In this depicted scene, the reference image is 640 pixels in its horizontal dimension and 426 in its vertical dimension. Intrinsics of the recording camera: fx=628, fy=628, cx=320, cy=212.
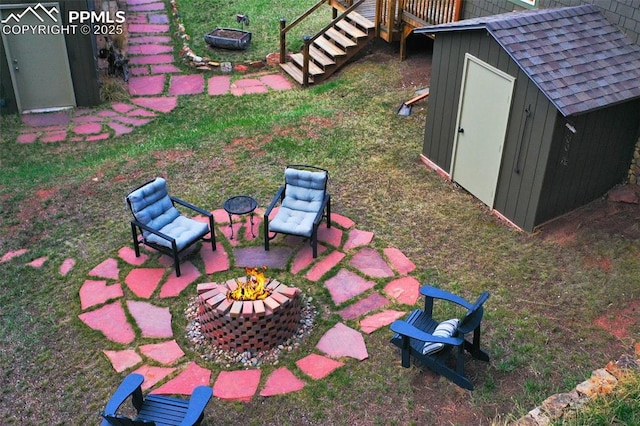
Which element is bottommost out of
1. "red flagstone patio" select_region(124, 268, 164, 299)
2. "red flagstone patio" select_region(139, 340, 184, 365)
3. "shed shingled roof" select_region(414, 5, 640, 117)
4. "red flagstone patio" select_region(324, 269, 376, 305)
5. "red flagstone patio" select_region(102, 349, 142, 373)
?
"red flagstone patio" select_region(102, 349, 142, 373)

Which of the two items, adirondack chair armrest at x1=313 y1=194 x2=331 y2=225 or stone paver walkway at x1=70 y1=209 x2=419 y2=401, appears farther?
adirondack chair armrest at x1=313 y1=194 x2=331 y2=225

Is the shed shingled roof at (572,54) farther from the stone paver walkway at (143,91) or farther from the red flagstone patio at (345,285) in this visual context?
the stone paver walkway at (143,91)

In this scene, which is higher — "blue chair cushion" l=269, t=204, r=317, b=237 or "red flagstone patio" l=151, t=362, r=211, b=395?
"blue chair cushion" l=269, t=204, r=317, b=237

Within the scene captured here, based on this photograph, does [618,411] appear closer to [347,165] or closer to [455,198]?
[455,198]

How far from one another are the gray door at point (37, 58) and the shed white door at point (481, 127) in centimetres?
755

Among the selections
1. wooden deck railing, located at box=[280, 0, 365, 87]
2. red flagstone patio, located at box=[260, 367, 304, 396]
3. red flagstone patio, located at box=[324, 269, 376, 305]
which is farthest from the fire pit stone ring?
wooden deck railing, located at box=[280, 0, 365, 87]

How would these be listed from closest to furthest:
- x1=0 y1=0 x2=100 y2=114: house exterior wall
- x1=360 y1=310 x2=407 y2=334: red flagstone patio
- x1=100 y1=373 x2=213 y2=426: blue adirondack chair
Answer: x1=100 y1=373 x2=213 y2=426: blue adirondack chair, x1=360 y1=310 x2=407 y2=334: red flagstone patio, x1=0 y1=0 x2=100 y2=114: house exterior wall

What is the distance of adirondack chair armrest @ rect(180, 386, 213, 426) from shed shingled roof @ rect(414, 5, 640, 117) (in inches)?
182

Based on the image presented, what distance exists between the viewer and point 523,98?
7414 millimetres

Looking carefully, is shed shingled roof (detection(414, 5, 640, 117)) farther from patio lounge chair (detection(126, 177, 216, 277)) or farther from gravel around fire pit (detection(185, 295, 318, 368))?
patio lounge chair (detection(126, 177, 216, 277))

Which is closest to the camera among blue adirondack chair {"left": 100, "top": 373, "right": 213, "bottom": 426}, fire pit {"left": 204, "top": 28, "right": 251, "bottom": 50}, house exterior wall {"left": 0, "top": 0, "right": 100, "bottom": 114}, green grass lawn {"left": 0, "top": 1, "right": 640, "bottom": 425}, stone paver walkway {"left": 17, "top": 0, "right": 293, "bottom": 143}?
blue adirondack chair {"left": 100, "top": 373, "right": 213, "bottom": 426}

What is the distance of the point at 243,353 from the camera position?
20.1 feet

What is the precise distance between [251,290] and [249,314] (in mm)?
368

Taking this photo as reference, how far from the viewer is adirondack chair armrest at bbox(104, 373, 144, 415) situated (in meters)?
4.89
